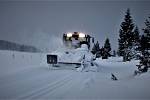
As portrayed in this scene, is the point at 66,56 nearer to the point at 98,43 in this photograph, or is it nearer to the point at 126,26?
the point at 126,26

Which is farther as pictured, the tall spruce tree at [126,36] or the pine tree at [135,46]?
the tall spruce tree at [126,36]

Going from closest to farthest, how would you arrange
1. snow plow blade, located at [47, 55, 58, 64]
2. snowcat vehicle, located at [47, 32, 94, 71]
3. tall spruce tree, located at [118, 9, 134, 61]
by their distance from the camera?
snowcat vehicle, located at [47, 32, 94, 71], snow plow blade, located at [47, 55, 58, 64], tall spruce tree, located at [118, 9, 134, 61]

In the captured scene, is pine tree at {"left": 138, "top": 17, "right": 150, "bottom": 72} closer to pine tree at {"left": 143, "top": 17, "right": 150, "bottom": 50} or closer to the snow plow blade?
pine tree at {"left": 143, "top": 17, "right": 150, "bottom": 50}

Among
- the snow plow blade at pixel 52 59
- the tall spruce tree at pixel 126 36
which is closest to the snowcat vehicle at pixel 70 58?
the snow plow blade at pixel 52 59

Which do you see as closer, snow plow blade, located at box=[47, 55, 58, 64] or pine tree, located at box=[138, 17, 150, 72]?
pine tree, located at box=[138, 17, 150, 72]

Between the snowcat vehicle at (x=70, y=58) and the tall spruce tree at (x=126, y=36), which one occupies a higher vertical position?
the tall spruce tree at (x=126, y=36)

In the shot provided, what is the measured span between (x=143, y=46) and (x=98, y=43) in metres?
64.5

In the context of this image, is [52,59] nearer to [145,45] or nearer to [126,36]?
[145,45]

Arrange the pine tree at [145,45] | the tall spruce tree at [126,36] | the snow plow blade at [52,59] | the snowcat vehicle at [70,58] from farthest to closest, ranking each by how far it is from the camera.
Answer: the tall spruce tree at [126,36] < the snow plow blade at [52,59] < the snowcat vehicle at [70,58] < the pine tree at [145,45]

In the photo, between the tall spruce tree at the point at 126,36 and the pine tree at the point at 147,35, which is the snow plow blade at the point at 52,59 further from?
the tall spruce tree at the point at 126,36

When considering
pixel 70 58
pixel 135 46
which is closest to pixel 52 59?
pixel 70 58

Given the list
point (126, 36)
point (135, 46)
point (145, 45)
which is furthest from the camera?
point (126, 36)

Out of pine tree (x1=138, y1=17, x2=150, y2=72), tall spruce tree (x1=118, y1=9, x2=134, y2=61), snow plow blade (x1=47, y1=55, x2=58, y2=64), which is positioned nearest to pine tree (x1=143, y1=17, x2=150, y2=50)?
pine tree (x1=138, y1=17, x2=150, y2=72)

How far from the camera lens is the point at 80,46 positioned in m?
22.4
